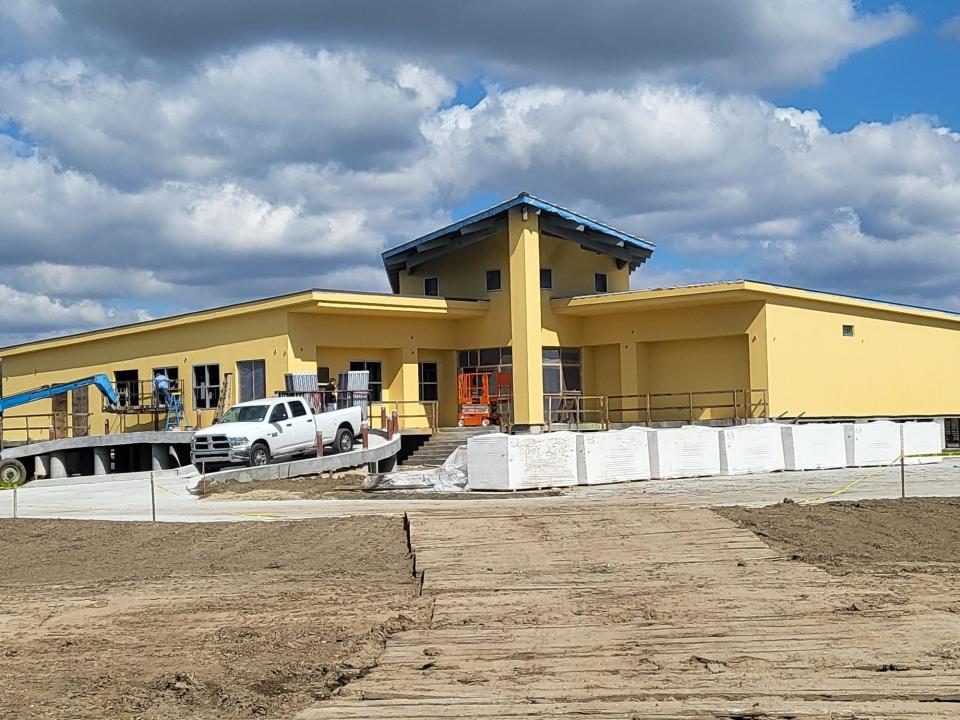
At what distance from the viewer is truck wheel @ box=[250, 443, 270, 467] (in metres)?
29.2

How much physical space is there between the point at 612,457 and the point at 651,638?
1609cm

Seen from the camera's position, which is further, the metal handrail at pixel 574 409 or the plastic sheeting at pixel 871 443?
the metal handrail at pixel 574 409

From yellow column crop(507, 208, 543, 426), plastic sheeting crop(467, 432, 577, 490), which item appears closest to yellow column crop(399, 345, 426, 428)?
yellow column crop(507, 208, 543, 426)

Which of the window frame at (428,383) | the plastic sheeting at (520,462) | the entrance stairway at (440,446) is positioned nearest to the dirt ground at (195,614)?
the plastic sheeting at (520,462)

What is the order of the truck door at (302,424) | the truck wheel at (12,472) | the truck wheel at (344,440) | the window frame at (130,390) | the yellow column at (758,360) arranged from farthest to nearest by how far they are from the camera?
1. the window frame at (130,390)
2. the yellow column at (758,360)
3. the truck wheel at (12,472)
4. the truck wheel at (344,440)
5. the truck door at (302,424)

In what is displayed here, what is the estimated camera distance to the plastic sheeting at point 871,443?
29875 mm

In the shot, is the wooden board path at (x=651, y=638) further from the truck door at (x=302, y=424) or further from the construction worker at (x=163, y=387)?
the construction worker at (x=163, y=387)

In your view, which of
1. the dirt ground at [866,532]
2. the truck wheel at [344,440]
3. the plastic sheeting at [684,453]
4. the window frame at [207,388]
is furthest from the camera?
the window frame at [207,388]

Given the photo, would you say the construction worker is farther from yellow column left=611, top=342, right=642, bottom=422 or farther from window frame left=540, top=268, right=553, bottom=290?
yellow column left=611, top=342, right=642, bottom=422

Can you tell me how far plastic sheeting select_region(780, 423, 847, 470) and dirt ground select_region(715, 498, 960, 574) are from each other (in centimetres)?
905

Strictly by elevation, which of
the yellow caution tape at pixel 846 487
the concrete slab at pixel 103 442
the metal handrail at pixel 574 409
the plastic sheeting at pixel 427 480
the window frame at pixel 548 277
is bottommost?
the yellow caution tape at pixel 846 487

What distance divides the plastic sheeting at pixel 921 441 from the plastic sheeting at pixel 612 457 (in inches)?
341

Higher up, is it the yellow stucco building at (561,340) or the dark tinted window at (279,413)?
the yellow stucco building at (561,340)

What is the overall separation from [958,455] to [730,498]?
57.9ft
